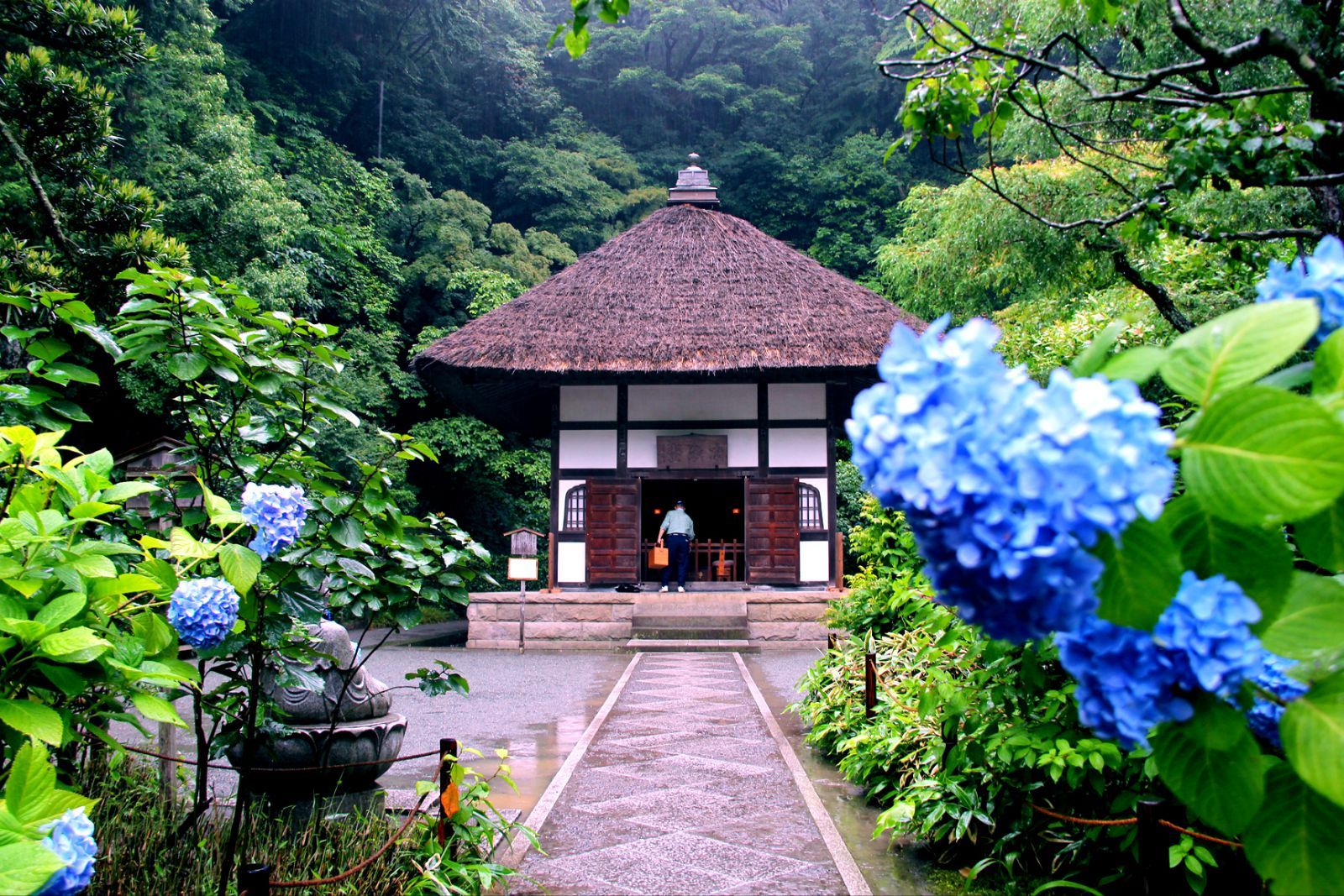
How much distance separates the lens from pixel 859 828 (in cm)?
350

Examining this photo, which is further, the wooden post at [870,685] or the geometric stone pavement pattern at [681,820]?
the wooden post at [870,685]

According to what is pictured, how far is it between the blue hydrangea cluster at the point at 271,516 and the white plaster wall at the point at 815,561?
984 centimetres

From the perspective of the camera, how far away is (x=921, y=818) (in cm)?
306

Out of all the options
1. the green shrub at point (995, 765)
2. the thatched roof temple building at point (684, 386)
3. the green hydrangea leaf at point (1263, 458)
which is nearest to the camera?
the green hydrangea leaf at point (1263, 458)

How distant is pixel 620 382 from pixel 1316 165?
376 inches

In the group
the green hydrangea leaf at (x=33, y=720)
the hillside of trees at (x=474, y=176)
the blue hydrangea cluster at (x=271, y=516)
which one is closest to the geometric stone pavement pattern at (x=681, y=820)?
the blue hydrangea cluster at (x=271, y=516)

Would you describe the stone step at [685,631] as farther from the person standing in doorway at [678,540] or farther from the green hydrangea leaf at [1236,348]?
the green hydrangea leaf at [1236,348]

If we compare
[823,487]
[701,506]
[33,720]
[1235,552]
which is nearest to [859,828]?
[33,720]

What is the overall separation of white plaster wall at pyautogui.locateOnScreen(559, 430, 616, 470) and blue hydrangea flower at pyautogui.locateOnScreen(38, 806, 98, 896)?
1050 centimetres

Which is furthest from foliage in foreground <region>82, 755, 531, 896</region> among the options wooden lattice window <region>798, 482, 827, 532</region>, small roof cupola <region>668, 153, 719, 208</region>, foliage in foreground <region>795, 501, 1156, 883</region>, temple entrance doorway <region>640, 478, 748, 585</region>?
temple entrance doorway <region>640, 478, 748, 585</region>

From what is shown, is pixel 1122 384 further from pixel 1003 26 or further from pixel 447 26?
pixel 447 26

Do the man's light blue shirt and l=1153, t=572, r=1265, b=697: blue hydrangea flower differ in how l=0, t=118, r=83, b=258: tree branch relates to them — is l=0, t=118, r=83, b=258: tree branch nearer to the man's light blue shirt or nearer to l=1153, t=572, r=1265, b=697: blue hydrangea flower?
l=1153, t=572, r=1265, b=697: blue hydrangea flower

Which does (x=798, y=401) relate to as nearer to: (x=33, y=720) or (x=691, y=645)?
(x=691, y=645)

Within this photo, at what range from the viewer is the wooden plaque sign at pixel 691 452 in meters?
11.5
